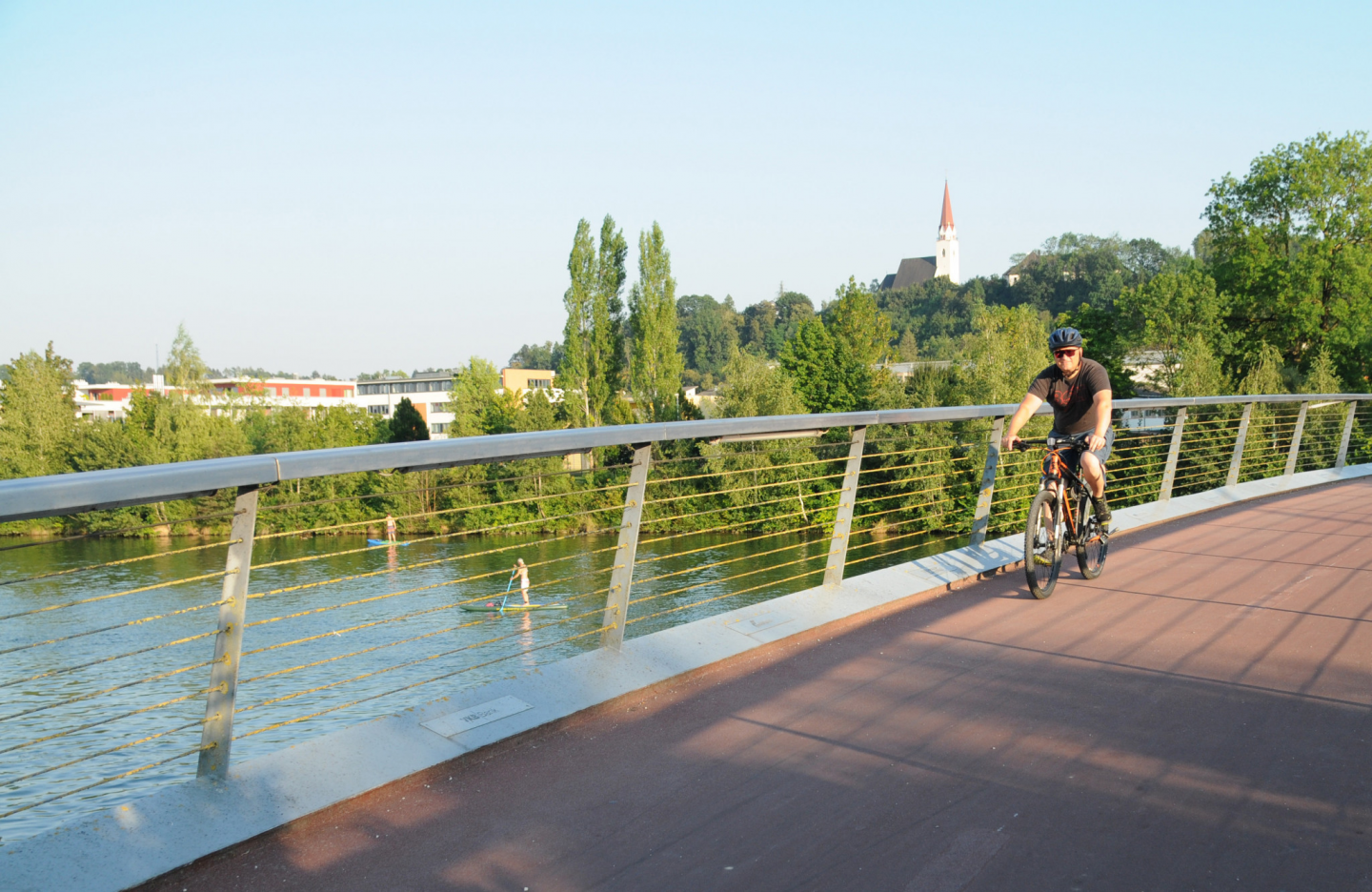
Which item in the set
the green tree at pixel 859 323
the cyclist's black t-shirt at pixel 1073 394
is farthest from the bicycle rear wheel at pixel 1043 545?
the green tree at pixel 859 323

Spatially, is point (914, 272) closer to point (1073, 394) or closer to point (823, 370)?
point (823, 370)

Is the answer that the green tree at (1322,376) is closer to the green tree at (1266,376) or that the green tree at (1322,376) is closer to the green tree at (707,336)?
the green tree at (1266,376)

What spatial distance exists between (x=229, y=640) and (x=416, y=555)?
180ft

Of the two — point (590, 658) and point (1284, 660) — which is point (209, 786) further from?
point (1284, 660)

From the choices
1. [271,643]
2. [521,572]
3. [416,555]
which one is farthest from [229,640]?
[416,555]

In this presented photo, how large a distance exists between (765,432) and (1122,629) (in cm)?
210

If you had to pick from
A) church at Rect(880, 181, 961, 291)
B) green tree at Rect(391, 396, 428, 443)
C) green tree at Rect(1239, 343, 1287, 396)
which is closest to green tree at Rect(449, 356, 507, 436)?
green tree at Rect(391, 396, 428, 443)

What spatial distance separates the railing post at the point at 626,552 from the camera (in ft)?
14.2

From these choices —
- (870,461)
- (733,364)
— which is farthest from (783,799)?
(733,364)

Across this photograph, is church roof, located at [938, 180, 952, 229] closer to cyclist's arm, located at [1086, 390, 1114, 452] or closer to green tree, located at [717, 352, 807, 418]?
green tree, located at [717, 352, 807, 418]

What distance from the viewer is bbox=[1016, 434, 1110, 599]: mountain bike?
588cm

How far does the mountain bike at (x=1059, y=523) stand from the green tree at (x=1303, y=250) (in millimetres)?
46684

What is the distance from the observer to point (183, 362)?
81.1m

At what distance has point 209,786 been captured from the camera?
302 centimetres
